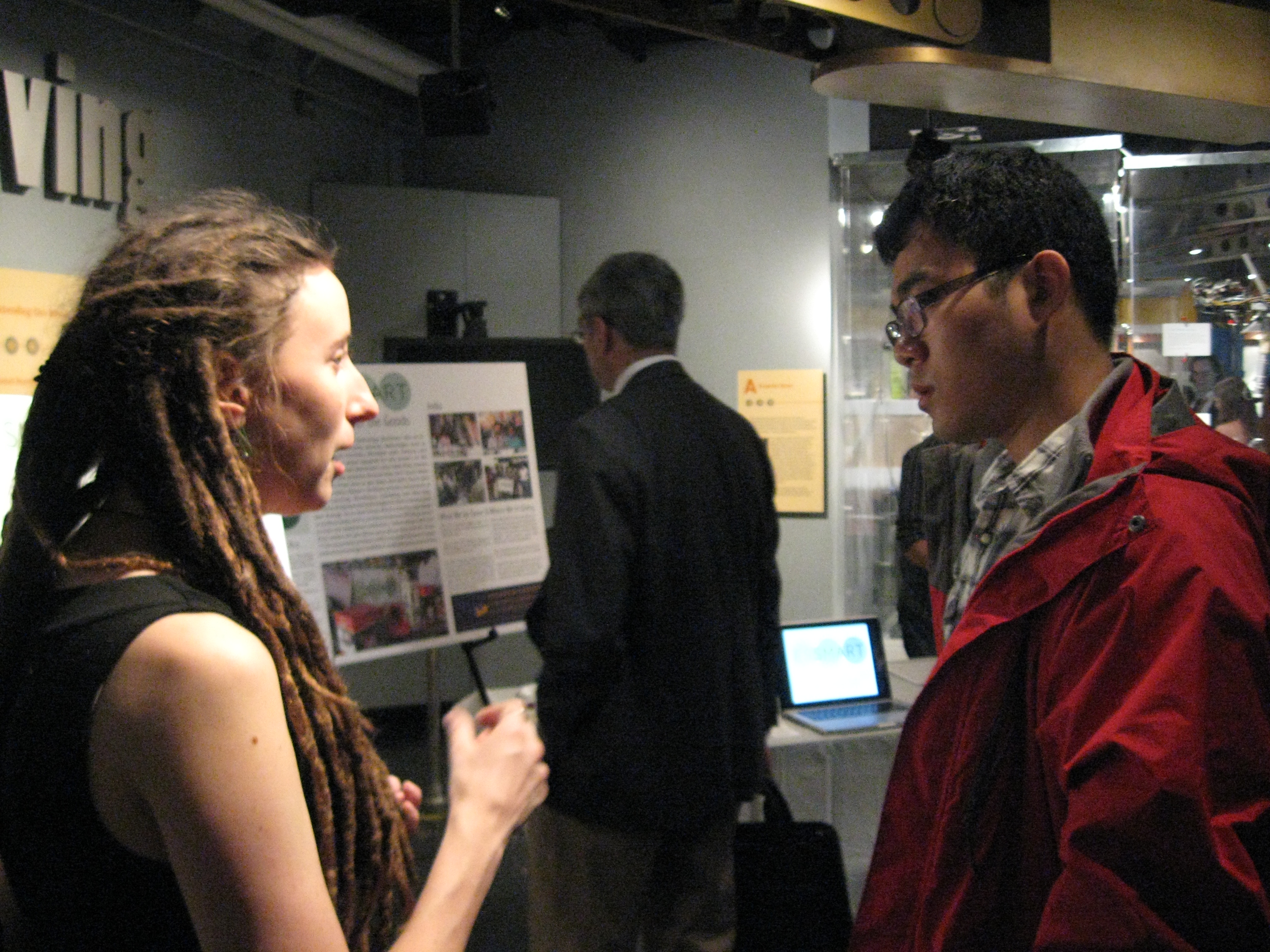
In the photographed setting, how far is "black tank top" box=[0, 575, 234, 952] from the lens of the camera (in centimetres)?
82

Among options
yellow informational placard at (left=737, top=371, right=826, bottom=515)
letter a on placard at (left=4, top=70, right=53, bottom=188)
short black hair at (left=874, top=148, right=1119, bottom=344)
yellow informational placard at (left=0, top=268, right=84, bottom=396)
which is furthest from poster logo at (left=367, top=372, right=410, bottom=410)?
short black hair at (left=874, top=148, right=1119, bottom=344)

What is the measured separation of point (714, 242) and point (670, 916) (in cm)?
380

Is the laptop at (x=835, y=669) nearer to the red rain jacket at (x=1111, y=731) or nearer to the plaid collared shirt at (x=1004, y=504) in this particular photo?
the plaid collared shirt at (x=1004, y=504)

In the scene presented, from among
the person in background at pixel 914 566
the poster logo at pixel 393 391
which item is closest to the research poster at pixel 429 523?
the poster logo at pixel 393 391

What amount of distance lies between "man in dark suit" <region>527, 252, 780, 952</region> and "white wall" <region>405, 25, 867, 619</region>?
2.85 m

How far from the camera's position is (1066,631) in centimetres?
101

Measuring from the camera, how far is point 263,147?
15.9 ft

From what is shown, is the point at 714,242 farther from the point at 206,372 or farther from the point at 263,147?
the point at 206,372

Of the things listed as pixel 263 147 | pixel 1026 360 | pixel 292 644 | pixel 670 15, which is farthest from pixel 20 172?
pixel 1026 360

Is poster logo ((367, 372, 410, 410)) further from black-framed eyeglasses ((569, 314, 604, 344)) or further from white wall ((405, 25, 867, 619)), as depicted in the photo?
white wall ((405, 25, 867, 619))

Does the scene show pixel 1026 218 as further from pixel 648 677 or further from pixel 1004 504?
pixel 648 677

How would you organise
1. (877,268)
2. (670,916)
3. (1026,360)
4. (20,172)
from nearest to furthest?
1. (1026,360)
2. (670,916)
3. (20,172)
4. (877,268)

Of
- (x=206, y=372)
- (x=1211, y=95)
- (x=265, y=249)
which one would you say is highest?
(x=1211, y=95)

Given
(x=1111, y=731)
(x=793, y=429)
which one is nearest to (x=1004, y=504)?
(x=1111, y=731)
